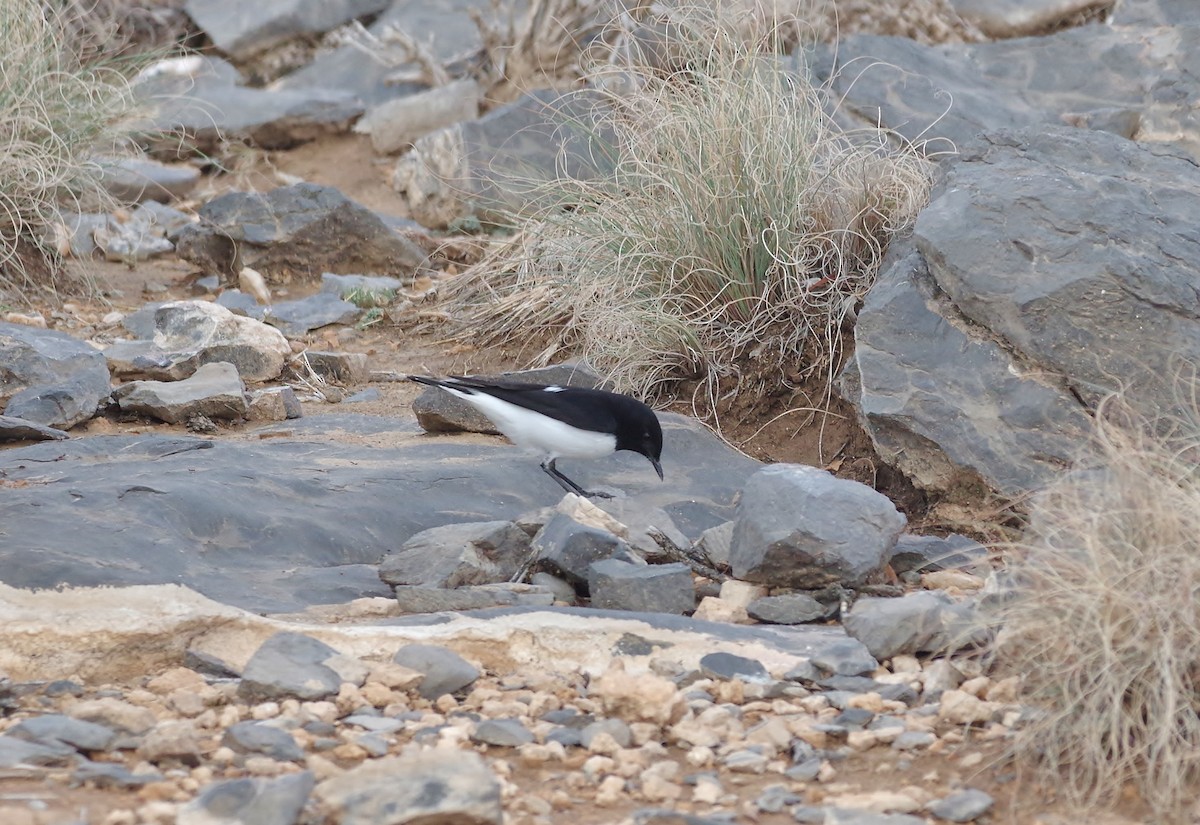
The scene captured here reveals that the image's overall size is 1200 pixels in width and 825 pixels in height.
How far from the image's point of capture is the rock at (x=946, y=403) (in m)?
4.92

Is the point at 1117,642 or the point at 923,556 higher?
the point at 1117,642

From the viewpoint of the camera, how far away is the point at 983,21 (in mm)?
10836

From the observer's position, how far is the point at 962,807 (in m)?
2.70

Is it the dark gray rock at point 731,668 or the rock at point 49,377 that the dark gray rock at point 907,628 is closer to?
the dark gray rock at point 731,668

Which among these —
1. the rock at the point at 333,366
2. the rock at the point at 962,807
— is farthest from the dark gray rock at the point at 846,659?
the rock at the point at 333,366

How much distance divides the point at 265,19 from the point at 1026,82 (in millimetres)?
6951

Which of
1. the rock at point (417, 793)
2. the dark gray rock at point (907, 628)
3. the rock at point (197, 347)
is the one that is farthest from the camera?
the rock at point (197, 347)

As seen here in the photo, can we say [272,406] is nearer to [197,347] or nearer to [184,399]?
[184,399]

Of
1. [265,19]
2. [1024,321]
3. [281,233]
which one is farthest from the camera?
[265,19]

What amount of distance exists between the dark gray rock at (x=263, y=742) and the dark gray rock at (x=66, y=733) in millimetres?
232

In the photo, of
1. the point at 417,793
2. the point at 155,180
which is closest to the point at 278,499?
the point at 417,793

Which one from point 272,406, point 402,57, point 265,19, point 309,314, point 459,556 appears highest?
point 265,19

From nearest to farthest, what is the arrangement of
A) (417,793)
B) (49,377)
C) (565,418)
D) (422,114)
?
(417,793)
(565,418)
(49,377)
(422,114)

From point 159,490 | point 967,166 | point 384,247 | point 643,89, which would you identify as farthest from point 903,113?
point 159,490
